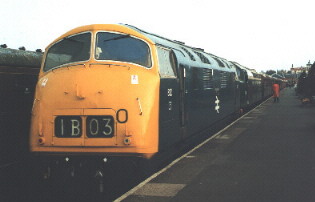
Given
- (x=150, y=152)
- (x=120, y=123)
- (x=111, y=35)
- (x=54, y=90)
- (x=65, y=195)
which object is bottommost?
(x=65, y=195)

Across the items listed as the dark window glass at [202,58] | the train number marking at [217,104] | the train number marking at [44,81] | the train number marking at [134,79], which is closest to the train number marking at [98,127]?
the train number marking at [134,79]

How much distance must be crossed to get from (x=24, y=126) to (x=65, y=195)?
328 centimetres

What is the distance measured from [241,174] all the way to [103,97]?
2933 mm

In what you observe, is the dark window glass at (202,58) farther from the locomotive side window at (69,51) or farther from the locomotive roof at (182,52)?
the locomotive side window at (69,51)

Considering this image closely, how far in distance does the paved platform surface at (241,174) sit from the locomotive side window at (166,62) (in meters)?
1.85

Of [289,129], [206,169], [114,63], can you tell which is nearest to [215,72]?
[289,129]

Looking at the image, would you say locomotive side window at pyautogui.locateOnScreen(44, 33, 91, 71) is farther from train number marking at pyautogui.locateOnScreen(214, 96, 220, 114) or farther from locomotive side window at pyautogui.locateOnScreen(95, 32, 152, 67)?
train number marking at pyautogui.locateOnScreen(214, 96, 220, 114)

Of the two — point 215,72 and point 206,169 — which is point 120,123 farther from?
point 215,72

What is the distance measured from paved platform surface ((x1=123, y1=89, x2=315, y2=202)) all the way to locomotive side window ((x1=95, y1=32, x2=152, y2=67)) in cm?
212

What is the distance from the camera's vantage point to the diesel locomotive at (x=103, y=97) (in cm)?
714

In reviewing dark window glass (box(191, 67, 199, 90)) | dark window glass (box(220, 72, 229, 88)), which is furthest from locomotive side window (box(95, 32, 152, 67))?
dark window glass (box(220, 72, 229, 88))

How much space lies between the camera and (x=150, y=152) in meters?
7.28

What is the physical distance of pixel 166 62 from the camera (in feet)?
29.2

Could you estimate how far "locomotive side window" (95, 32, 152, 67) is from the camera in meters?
7.82
